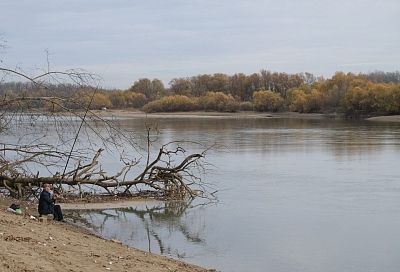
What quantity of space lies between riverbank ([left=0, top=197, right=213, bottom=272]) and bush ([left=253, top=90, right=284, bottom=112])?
10314 cm

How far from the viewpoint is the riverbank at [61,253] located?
7129 mm

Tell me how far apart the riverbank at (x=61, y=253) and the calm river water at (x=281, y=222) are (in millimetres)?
1353

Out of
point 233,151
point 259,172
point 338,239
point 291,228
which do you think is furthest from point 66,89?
point 233,151

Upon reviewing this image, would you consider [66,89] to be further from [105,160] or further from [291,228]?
Result: [105,160]

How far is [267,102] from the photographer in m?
114

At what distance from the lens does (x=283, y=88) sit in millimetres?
135625

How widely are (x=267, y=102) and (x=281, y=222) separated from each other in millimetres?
100740

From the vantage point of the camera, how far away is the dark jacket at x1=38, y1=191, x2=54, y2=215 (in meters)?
12.6

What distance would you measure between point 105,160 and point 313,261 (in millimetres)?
18526

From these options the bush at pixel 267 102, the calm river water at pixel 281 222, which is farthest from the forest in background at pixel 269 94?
the calm river water at pixel 281 222

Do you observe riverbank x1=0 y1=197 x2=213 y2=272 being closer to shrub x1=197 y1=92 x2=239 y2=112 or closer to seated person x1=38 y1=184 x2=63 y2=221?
seated person x1=38 y1=184 x2=63 y2=221

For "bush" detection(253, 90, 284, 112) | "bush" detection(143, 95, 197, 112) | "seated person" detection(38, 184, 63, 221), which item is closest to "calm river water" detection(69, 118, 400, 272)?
"seated person" detection(38, 184, 63, 221)

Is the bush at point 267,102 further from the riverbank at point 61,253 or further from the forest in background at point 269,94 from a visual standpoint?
the riverbank at point 61,253

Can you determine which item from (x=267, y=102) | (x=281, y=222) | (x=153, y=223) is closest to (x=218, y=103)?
(x=267, y=102)
